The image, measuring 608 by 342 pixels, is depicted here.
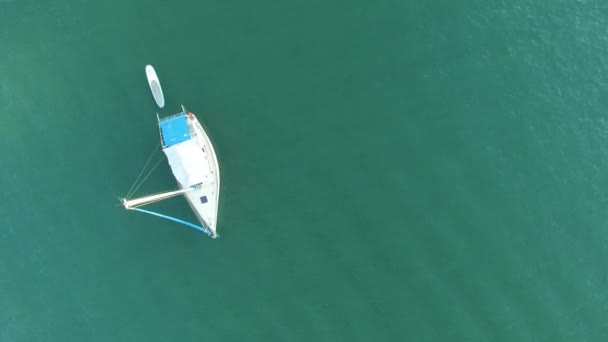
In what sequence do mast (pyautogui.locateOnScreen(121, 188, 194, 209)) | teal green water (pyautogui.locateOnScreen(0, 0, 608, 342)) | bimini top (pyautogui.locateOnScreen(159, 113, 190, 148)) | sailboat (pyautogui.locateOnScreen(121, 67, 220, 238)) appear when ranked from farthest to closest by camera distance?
teal green water (pyautogui.locateOnScreen(0, 0, 608, 342)) < bimini top (pyautogui.locateOnScreen(159, 113, 190, 148)) < sailboat (pyautogui.locateOnScreen(121, 67, 220, 238)) < mast (pyautogui.locateOnScreen(121, 188, 194, 209))

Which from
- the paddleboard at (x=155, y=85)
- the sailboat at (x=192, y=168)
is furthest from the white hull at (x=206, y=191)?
the paddleboard at (x=155, y=85)

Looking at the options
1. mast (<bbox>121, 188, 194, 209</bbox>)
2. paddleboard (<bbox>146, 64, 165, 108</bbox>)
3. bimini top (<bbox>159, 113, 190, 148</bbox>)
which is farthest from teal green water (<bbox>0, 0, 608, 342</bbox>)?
bimini top (<bbox>159, 113, 190, 148</bbox>)

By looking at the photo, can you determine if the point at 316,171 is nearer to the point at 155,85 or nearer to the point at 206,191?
the point at 206,191

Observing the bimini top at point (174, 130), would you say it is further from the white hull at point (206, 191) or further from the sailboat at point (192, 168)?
the white hull at point (206, 191)

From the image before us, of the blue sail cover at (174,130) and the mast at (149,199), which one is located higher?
the blue sail cover at (174,130)

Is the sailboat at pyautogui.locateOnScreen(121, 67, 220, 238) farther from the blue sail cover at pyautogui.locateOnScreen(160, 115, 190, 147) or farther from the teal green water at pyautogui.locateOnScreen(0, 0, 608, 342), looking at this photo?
the teal green water at pyautogui.locateOnScreen(0, 0, 608, 342)

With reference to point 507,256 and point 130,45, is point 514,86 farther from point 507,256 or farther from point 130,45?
point 130,45

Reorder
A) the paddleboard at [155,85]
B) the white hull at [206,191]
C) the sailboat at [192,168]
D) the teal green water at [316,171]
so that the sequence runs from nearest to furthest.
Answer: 1. the sailboat at [192,168]
2. the white hull at [206,191]
3. the teal green water at [316,171]
4. the paddleboard at [155,85]

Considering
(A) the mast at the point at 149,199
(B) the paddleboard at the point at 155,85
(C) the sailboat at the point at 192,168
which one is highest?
(B) the paddleboard at the point at 155,85

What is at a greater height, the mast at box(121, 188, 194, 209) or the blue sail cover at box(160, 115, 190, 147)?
the blue sail cover at box(160, 115, 190, 147)
